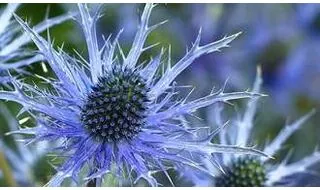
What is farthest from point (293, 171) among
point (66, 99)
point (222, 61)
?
point (222, 61)

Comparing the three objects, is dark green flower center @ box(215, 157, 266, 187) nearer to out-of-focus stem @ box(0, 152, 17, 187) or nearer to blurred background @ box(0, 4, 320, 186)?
out-of-focus stem @ box(0, 152, 17, 187)

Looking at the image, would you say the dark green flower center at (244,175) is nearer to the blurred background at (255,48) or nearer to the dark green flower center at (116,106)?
the dark green flower center at (116,106)

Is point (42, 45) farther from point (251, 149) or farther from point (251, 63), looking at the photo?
point (251, 63)

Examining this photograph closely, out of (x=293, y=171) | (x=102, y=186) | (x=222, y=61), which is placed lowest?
(x=102, y=186)

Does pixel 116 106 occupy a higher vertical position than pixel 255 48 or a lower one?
lower

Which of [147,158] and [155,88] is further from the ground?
[155,88]

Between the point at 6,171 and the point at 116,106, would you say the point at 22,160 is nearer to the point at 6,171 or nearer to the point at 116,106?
the point at 6,171

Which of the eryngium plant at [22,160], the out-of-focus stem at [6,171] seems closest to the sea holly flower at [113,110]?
the out-of-focus stem at [6,171]

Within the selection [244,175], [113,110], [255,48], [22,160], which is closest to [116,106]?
[113,110]
